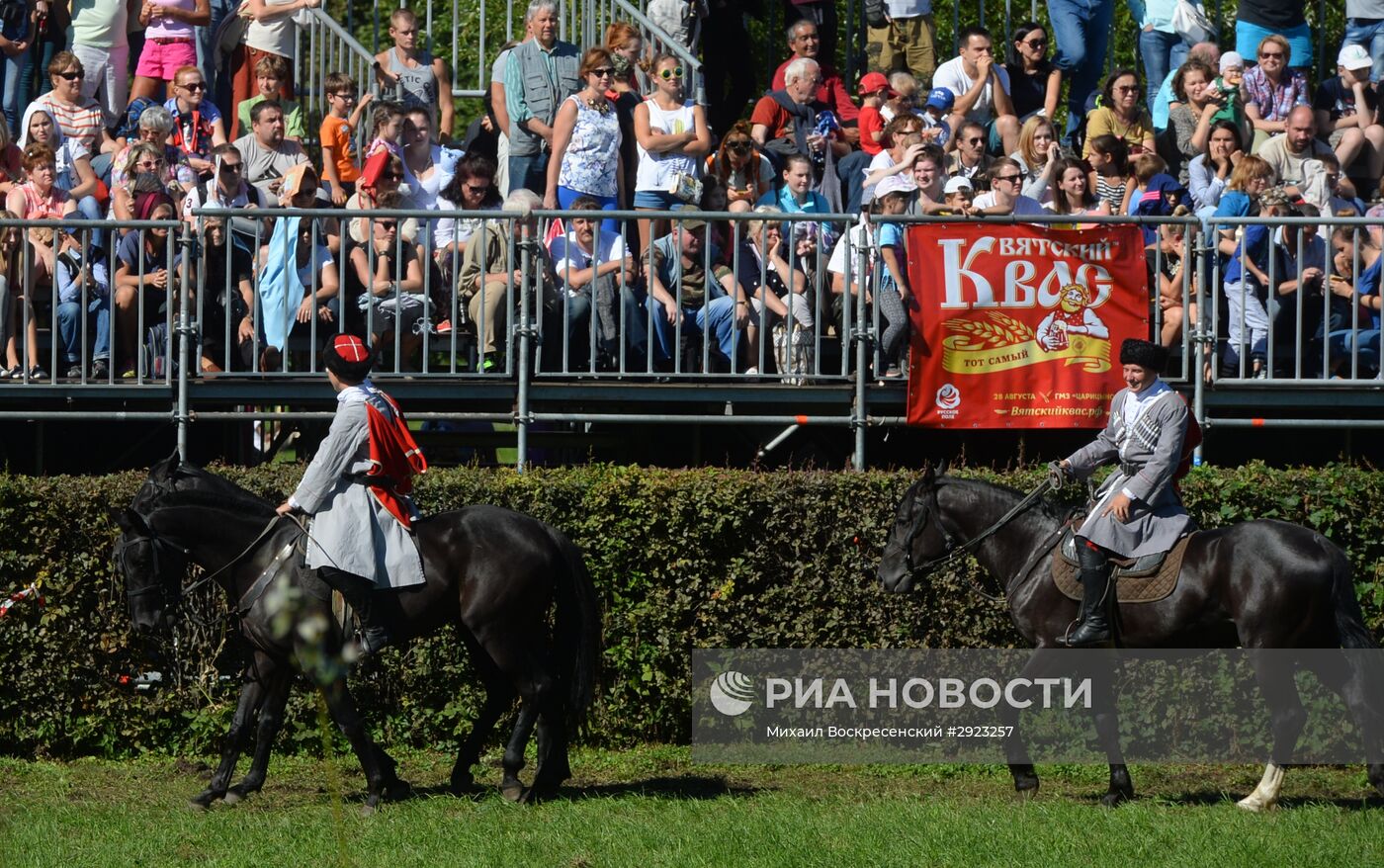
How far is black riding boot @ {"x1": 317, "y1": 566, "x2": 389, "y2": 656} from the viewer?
9.82 m

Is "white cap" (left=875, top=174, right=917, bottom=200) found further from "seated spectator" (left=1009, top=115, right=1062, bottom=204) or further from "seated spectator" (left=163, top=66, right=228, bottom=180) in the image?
"seated spectator" (left=163, top=66, right=228, bottom=180)

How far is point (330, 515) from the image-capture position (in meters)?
9.81

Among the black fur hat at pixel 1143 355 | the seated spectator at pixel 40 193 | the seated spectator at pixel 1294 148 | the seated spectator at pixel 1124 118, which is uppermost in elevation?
the seated spectator at pixel 1124 118

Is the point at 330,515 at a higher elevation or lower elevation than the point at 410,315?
lower

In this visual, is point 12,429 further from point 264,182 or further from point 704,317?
point 704,317

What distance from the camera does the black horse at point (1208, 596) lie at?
9750 mm

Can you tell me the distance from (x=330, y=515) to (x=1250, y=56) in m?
11.6

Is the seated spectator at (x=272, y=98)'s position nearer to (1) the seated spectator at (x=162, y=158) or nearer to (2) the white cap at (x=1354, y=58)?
(1) the seated spectator at (x=162, y=158)

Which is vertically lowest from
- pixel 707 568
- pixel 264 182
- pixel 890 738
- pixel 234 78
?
pixel 890 738

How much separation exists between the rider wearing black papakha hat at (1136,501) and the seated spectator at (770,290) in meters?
2.96

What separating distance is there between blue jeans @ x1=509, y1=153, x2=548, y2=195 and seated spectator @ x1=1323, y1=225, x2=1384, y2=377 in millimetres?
6250

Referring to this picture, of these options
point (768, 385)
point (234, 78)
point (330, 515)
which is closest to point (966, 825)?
point (330, 515)

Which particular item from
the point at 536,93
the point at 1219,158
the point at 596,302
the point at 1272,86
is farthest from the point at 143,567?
the point at 1272,86

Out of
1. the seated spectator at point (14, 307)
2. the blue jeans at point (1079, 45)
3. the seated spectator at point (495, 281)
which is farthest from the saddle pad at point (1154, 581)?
the blue jeans at point (1079, 45)
